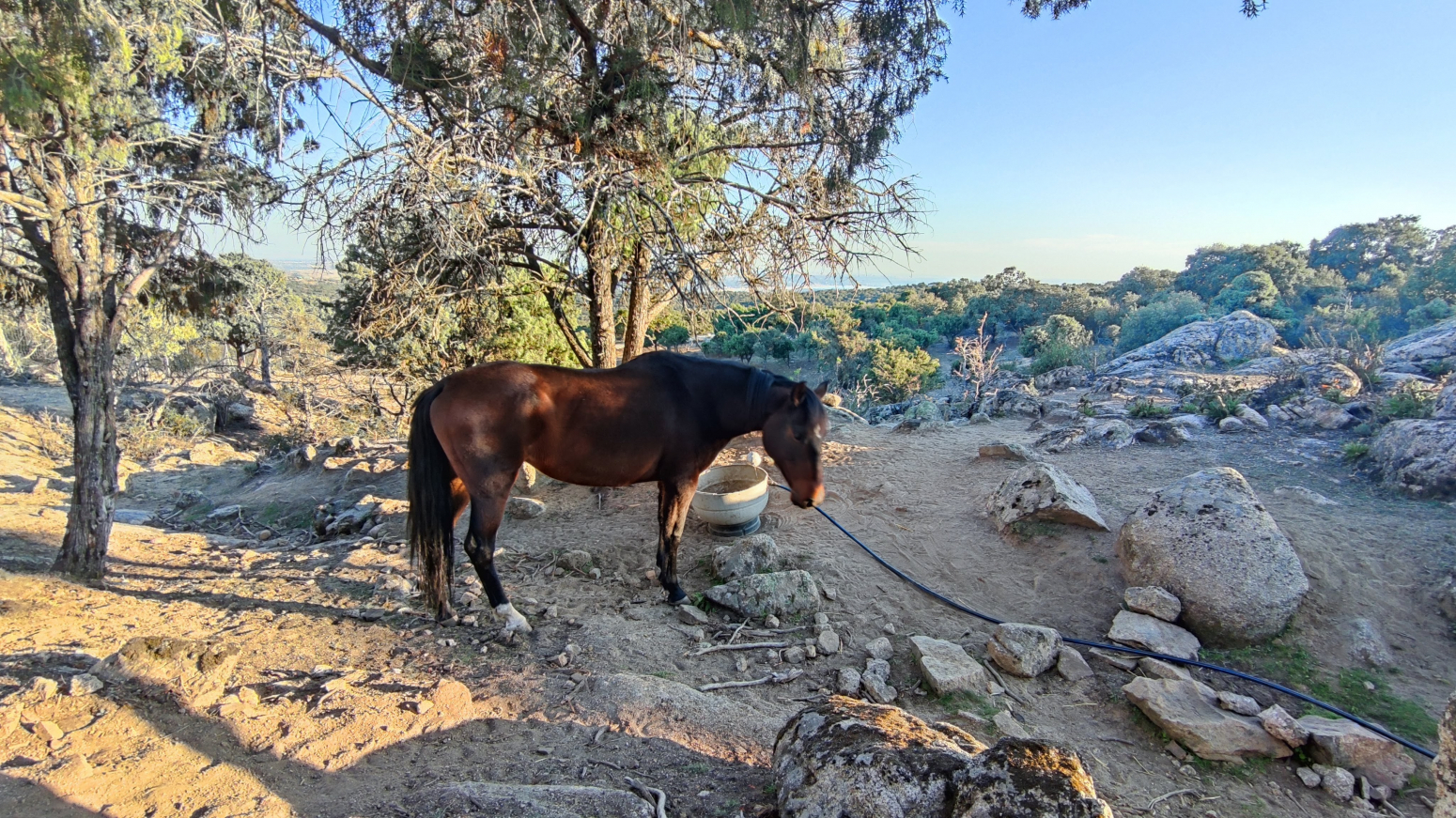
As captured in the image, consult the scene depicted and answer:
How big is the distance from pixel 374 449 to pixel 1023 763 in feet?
31.2

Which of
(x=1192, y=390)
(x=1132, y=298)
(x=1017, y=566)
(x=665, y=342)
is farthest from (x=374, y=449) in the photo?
(x=1132, y=298)

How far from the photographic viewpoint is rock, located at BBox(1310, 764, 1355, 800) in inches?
109

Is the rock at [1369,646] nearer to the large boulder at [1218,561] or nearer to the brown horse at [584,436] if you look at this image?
the large boulder at [1218,561]

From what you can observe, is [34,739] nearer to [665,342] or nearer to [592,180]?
[592,180]

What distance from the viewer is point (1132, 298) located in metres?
33.9

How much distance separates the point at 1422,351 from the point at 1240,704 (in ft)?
41.1

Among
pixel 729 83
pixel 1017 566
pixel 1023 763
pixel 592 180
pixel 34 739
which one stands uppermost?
pixel 729 83

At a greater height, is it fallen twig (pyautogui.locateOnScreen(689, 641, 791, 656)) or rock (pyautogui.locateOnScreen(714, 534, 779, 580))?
rock (pyautogui.locateOnScreen(714, 534, 779, 580))

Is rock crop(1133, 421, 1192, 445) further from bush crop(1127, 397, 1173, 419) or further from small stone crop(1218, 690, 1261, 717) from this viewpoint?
small stone crop(1218, 690, 1261, 717)

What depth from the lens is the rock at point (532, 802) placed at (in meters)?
1.75

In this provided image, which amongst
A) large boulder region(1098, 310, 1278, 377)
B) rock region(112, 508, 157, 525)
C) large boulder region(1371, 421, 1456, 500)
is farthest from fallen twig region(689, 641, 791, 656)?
large boulder region(1098, 310, 1278, 377)

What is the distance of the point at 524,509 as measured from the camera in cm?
585

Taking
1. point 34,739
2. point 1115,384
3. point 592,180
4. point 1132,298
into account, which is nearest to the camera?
point 34,739

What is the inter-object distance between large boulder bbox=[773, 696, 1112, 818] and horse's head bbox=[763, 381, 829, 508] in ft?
6.29
